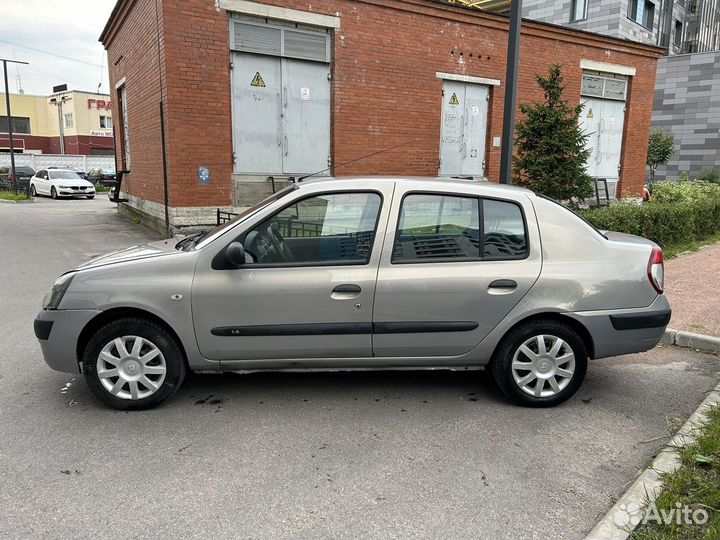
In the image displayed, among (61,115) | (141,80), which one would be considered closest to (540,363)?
(141,80)

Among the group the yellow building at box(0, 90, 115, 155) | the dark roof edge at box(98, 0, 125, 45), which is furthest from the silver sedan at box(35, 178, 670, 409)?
the yellow building at box(0, 90, 115, 155)

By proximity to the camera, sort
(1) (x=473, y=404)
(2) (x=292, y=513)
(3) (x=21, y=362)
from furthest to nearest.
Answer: (3) (x=21, y=362) → (1) (x=473, y=404) → (2) (x=292, y=513)

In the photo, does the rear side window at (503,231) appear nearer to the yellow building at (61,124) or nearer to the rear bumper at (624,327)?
the rear bumper at (624,327)

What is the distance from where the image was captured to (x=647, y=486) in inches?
117

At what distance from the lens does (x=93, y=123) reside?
60.3 meters

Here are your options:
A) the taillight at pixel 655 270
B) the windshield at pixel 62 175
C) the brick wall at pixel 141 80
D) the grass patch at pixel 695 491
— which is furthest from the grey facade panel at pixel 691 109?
the grass patch at pixel 695 491

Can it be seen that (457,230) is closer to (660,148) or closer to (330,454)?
(330,454)

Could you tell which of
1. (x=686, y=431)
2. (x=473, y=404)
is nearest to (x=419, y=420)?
(x=473, y=404)

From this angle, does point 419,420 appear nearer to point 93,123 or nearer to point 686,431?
point 686,431

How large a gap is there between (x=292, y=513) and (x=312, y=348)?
4.35ft

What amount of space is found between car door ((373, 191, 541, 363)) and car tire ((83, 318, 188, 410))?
151cm

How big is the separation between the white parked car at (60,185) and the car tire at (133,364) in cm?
2818

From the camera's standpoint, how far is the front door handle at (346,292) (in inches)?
151

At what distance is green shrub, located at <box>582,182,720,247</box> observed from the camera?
9047 mm
